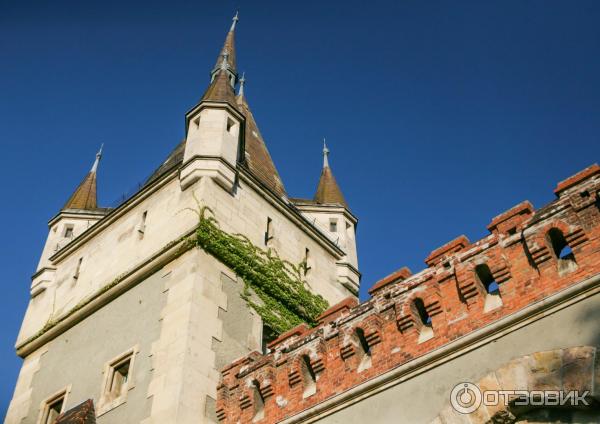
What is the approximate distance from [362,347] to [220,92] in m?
10.4

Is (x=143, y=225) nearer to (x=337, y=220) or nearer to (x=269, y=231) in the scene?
(x=269, y=231)

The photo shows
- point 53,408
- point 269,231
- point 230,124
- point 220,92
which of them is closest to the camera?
point 53,408

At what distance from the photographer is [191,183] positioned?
17.6 metres

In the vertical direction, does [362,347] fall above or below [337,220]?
below

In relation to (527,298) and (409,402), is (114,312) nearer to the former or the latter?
(409,402)

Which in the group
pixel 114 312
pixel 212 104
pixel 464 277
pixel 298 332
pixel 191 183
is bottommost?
pixel 464 277

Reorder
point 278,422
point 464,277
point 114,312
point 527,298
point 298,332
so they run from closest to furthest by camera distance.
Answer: point 527,298
point 464,277
point 278,422
point 298,332
point 114,312

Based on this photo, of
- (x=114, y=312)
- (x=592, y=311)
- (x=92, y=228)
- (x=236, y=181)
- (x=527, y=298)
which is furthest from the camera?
(x=92, y=228)

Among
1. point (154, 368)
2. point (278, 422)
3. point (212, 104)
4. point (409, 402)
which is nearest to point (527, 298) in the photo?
point (409, 402)

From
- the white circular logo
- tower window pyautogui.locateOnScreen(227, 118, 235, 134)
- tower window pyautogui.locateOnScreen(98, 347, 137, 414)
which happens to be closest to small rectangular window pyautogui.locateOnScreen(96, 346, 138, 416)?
tower window pyautogui.locateOnScreen(98, 347, 137, 414)

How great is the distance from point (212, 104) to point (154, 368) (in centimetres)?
777

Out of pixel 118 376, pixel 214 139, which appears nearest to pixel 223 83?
pixel 214 139

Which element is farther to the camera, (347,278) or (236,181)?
(347,278)

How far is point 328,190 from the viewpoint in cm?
2422
